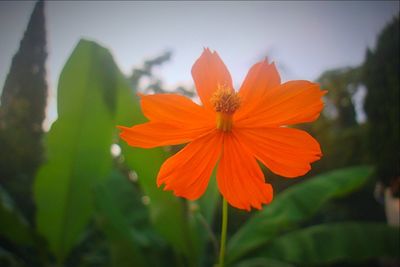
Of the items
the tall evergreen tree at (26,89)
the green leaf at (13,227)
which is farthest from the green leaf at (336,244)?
the tall evergreen tree at (26,89)

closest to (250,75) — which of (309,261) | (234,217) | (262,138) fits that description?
(262,138)

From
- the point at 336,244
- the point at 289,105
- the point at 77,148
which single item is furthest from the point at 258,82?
the point at 336,244

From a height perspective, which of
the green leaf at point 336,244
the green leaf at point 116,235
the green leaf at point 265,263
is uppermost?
the green leaf at point 116,235

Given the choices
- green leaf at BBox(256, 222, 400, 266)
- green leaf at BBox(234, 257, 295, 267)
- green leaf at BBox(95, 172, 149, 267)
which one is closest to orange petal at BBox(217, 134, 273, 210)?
green leaf at BBox(95, 172, 149, 267)

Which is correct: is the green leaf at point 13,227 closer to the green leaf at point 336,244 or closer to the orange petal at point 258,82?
the green leaf at point 336,244

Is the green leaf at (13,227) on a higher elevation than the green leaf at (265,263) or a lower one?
higher

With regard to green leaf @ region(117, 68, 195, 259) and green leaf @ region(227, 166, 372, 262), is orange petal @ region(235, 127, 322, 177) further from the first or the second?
green leaf @ region(227, 166, 372, 262)
